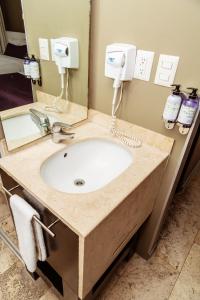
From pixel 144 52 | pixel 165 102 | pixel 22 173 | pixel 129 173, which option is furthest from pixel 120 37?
pixel 22 173

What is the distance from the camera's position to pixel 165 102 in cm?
96

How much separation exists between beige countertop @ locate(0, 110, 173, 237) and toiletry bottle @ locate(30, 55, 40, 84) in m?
0.33

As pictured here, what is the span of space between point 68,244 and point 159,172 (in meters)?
0.58

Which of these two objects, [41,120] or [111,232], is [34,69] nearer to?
[41,120]

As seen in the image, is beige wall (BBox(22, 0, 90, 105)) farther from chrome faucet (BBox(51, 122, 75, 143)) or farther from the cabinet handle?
the cabinet handle

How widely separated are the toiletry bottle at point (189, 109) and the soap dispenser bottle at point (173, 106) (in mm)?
21

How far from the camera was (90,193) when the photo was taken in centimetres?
78

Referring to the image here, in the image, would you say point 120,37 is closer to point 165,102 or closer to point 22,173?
point 165,102

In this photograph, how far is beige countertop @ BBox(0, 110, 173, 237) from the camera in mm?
687

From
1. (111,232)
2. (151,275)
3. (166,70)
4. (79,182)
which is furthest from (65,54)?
(151,275)

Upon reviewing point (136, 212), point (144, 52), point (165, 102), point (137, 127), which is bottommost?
point (136, 212)

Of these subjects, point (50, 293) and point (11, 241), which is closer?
point (50, 293)

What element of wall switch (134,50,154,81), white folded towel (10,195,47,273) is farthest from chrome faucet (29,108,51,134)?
wall switch (134,50,154,81)

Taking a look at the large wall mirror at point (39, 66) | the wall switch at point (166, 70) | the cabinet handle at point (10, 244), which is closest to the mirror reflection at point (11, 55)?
the large wall mirror at point (39, 66)
